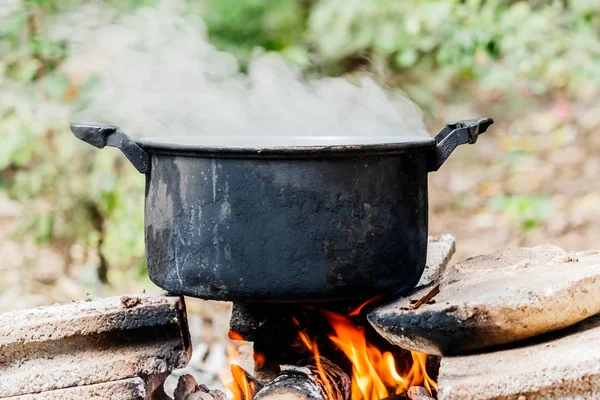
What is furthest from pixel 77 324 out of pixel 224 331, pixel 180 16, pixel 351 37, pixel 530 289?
pixel 351 37

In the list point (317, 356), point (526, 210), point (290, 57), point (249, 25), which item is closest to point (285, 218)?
point (317, 356)

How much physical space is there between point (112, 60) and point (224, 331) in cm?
150

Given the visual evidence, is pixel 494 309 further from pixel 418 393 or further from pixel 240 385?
pixel 240 385

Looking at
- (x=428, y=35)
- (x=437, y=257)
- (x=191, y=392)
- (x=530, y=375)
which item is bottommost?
(x=191, y=392)

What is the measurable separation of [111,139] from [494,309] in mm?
1106

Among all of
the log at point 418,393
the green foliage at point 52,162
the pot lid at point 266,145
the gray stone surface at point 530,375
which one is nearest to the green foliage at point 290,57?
the green foliage at point 52,162

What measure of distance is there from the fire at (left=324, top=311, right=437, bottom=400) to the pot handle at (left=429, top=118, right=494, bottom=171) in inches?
22.8

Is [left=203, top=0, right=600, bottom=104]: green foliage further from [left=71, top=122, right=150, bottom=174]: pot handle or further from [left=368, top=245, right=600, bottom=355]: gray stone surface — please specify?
[left=368, top=245, right=600, bottom=355]: gray stone surface

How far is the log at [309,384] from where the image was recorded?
2.00 m

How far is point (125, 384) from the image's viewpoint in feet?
6.51

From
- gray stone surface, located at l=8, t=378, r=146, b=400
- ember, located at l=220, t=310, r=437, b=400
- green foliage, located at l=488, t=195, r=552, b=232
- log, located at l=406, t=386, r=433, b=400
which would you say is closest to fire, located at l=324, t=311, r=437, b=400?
ember, located at l=220, t=310, r=437, b=400

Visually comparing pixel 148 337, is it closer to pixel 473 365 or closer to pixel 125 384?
pixel 125 384

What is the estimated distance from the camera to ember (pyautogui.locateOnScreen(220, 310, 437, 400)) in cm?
228

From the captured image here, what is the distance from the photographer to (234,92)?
9.20ft
